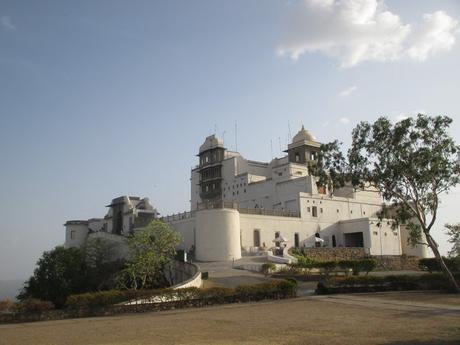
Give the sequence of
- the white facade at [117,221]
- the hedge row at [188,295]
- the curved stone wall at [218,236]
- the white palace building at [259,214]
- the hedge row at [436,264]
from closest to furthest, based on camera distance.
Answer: the hedge row at [188,295] → the hedge row at [436,264] → the curved stone wall at [218,236] → the white palace building at [259,214] → the white facade at [117,221]

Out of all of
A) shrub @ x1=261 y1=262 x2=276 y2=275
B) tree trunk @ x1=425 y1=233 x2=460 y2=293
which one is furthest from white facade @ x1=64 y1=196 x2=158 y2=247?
tree trunk @ x1=425 y1=233 x2=460 y2=293

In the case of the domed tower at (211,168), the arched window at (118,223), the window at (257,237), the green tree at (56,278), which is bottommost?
the green tree at (56,278)

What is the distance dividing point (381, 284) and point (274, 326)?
12.5m

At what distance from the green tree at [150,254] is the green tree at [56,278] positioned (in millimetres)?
7163

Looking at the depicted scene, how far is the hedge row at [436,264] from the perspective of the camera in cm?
3266

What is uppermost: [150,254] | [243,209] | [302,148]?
[302,148]

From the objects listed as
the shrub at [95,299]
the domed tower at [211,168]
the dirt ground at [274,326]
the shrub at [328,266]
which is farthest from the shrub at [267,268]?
the domed tower at [211,168]

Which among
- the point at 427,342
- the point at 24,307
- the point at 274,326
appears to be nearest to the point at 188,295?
the point at 24,307

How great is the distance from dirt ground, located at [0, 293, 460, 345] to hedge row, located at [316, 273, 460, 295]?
3.61 m

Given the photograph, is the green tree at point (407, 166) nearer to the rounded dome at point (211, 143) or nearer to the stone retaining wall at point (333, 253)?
the stone retaining wall at point (333, 253)

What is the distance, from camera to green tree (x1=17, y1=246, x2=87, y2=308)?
1478 inches

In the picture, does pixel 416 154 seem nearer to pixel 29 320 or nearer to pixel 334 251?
Result: pixel 29 320

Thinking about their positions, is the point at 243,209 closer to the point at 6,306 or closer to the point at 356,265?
the point at 356,265

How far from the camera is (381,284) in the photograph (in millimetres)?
23984
